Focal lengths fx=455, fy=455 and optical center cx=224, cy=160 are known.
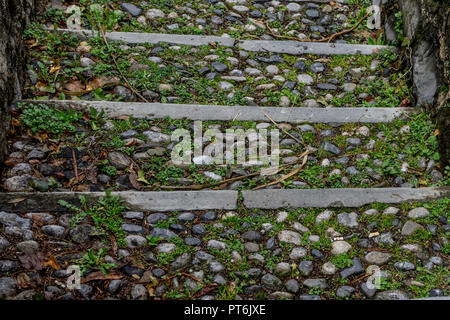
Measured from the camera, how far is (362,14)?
4.22 meters

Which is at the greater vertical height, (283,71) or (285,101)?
(283,71)

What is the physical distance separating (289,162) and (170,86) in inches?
42.7

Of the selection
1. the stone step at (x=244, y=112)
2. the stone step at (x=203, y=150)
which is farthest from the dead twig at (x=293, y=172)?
the stone step at (x=244, y=112)

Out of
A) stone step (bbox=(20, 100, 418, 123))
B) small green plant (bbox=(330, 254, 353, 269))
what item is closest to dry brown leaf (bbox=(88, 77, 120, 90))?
stone step (bbox=(20, 100, 418, 123))

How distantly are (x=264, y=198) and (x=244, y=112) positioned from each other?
31.5 inches

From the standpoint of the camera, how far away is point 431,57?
→ 10.7ft

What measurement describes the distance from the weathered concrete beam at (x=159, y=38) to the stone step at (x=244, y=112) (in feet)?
2.76

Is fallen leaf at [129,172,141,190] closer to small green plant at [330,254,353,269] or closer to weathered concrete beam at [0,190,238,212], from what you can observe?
weathered concrete beam at [0,190,238,212]

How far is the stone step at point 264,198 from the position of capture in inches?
100

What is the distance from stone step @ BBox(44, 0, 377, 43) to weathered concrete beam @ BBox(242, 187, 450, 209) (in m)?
1.81

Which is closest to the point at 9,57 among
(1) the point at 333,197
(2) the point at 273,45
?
(2) the point at 273,45

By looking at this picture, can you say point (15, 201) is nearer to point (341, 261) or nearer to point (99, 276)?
point (99, 276)
